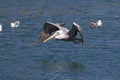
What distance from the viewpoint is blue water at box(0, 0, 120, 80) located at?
22922 mm

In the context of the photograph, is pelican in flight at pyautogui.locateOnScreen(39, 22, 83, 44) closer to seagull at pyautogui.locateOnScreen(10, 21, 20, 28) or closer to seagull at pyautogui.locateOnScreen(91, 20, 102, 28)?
seagull at pyautogui.locateOnScreen(91, 20, 102, 28)

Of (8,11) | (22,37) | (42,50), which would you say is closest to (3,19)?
(8,11)

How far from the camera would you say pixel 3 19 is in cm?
3391

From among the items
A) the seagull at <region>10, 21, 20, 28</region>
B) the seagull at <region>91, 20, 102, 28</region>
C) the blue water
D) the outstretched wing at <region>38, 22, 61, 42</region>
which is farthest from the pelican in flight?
the seagull at <region>10, 21, 20, 28</region>

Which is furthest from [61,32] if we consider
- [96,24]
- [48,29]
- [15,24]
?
[15,24]

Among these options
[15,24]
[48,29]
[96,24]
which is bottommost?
[15,24]

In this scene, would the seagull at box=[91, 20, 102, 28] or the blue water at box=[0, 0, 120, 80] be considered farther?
the seagull at box=[91, 20, 102, 28]

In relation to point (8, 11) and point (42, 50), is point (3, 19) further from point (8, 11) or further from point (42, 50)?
point (42, 50)

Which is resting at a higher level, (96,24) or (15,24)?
(96,24)

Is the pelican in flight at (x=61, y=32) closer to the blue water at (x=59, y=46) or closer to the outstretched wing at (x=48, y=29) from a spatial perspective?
the outstretched wing at (x=48, y=29)

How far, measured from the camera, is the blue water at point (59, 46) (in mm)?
22922

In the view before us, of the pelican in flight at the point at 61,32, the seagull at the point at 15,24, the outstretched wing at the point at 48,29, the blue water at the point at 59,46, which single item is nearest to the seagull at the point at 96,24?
the blue water at the point at 59,46

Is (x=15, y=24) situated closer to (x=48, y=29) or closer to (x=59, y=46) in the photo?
(x=59, y=46)

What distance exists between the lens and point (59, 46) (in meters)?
27.3
